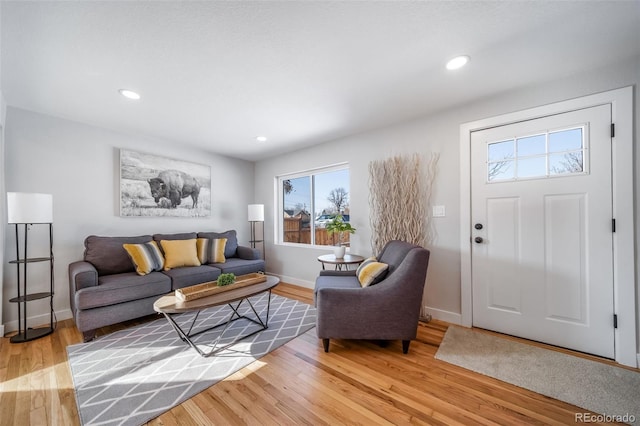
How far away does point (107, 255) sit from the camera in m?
2.65

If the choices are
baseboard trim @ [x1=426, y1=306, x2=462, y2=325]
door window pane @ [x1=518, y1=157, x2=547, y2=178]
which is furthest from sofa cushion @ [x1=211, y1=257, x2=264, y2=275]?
door window pane @ [x1=518, y1=157, x2=547, y2=178]

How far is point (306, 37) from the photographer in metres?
1.51

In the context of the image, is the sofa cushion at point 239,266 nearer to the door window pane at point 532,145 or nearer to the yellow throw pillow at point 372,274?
the yellow throw pillow at point 372,274

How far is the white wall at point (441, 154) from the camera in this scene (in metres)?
1.91

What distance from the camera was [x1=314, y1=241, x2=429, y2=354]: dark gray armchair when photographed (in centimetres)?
186

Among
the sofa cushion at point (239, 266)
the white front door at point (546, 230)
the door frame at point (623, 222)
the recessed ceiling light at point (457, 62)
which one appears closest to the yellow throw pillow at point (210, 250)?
the sofa cushion at point (239, 266)

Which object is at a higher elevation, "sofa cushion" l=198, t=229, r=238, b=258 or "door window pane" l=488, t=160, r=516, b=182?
"door window pane" l=488, t=160, r=516, b=182

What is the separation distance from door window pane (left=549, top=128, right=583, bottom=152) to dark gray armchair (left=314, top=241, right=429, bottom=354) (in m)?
1.46

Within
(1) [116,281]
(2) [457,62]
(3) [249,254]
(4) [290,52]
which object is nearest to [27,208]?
(1) [116,281]

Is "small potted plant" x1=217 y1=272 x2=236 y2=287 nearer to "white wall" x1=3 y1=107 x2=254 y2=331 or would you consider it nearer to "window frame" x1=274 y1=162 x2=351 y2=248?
"window frame" x1=274 y1=162 x2=351 y2=248

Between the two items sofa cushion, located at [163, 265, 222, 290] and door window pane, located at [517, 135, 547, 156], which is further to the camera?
sofa cushion, located at [163, 265, 222, 290]

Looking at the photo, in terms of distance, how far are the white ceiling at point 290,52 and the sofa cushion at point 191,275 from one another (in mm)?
1789

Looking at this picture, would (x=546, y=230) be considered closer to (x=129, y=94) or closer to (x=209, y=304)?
(x=209, y=304)

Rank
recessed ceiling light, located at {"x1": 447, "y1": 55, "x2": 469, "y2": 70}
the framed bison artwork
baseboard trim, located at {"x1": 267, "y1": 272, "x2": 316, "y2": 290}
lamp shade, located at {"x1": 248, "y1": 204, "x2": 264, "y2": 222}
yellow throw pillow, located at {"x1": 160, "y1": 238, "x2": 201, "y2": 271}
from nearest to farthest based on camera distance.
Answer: recessed ceiling light, located at {"x1": 447, "y1": 55, "x2": 469, "y2": 70}
yellow throw pillow, located at {"x1": 160, "y1": 238, "x2": 201, "y2": 271}
the framed bison artwork
baseboard trim, located at {"x1": 267, "y1": 272, "x2": 316, "y2": 290}
lamp shade, located at {"x1": 248, "y1": 204, "x2": 264, "y2": 222}
